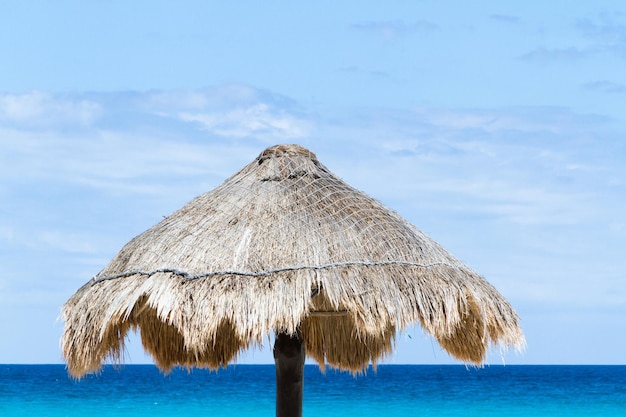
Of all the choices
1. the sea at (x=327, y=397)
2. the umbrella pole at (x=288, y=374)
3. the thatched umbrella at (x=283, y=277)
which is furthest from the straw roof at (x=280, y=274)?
the sea at (x=327, y=397)

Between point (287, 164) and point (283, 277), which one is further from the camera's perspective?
point (287, 164)

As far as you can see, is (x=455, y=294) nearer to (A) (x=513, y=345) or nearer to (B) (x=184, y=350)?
(A) (x=513, y=345)

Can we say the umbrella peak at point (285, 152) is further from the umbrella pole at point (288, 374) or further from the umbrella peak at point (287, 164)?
the umbrella pole at point (288, 374)

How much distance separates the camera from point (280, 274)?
14.2 ft

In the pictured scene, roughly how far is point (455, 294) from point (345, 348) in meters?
1.69

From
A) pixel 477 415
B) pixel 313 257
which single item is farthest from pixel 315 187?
pixel 477 415

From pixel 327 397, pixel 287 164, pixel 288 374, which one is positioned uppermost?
pixel 287 164

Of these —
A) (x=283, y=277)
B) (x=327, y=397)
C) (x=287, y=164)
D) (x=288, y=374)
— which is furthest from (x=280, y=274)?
(x=327, y=397)

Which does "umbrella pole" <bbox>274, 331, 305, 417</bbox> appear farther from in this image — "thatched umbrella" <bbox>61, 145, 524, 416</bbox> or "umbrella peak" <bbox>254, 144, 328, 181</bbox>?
"umbrella peak" <bbox>254, 144, 328, 181</bbox>

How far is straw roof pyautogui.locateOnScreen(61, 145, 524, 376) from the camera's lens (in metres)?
4.29

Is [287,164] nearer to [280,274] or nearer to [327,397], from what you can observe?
[280,274]

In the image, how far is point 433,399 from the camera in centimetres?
2295

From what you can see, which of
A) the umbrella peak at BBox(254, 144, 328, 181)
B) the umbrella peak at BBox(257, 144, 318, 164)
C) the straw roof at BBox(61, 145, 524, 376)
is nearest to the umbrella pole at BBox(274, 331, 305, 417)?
the straw roof at BBox(61, 145, 524, 376)

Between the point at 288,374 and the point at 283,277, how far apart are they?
1.07 m
